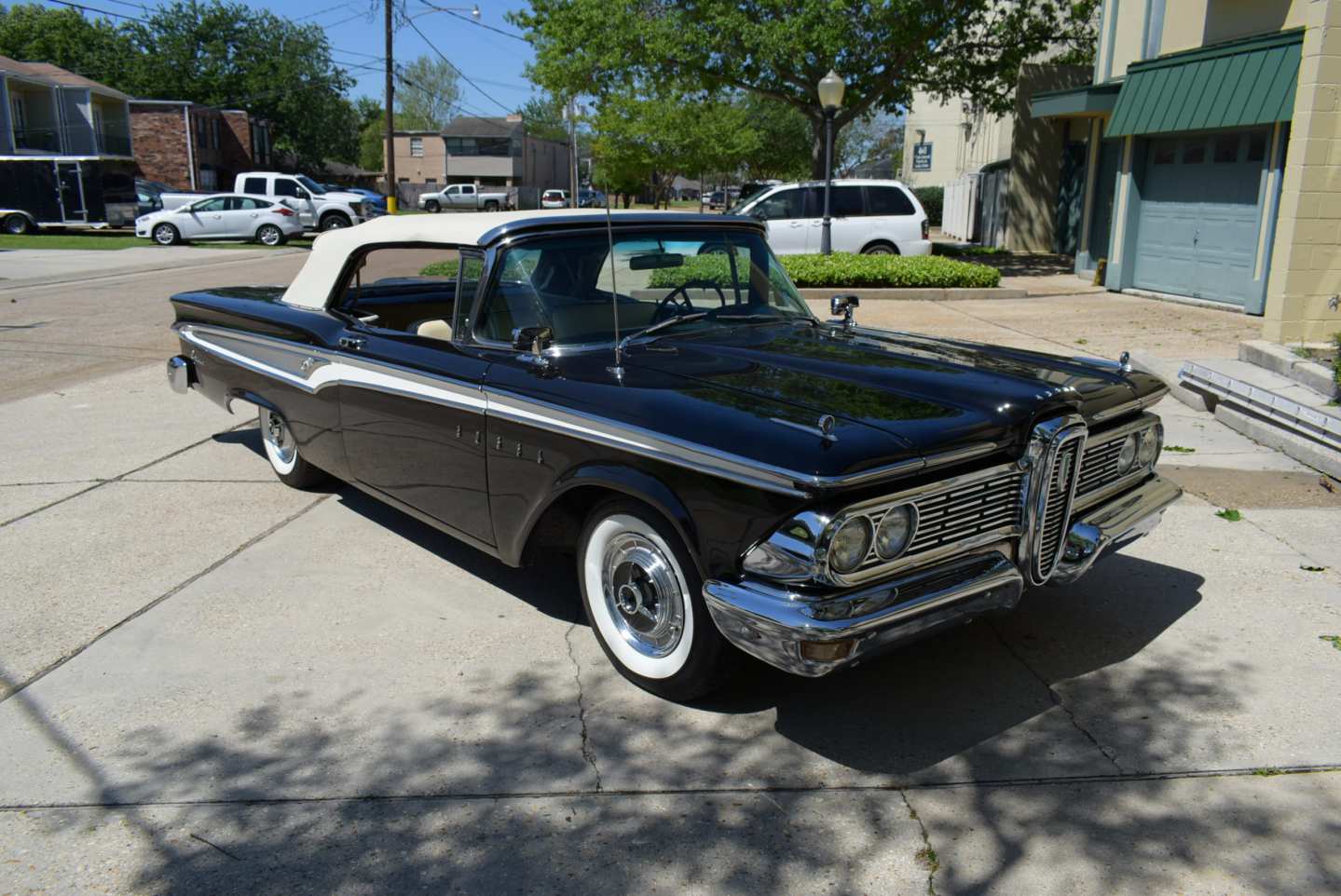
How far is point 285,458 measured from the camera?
623 cm

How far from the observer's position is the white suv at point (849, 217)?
60.6ft

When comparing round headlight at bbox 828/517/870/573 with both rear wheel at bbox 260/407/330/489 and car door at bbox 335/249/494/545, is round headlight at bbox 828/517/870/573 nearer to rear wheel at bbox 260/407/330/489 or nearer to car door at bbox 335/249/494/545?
car door at bbox 335/249/494/545

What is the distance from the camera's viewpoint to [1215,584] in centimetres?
482

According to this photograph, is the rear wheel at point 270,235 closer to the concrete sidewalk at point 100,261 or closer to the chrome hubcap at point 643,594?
the concrete sidewalk at point 100,261

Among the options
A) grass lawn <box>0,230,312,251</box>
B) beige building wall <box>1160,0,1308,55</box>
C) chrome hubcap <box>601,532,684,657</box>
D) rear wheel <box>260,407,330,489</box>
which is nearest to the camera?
chrome hubcap <box>601,532,684,657</box>

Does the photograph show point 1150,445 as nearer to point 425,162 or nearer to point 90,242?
point 90,242

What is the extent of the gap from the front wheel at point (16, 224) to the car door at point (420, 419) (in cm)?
3439

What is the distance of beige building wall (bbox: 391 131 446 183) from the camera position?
9019cm

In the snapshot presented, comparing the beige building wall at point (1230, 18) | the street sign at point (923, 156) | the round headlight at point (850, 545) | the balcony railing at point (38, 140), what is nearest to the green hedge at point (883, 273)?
the beige building wall at point (1230, 18)

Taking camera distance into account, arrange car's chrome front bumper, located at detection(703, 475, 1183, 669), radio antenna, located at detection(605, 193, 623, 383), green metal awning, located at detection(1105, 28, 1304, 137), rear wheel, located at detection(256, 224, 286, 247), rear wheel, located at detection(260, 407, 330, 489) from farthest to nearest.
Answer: rear wheel, located at detection(256, 224, 286, 247) → green metal awning, located at detection(1105, 28, 1304, 137) → rear wheel, located at detection(260, 407, 330, 489) → radio antenna, located at detection(605, 193, 623, 383) → car's chrome front bumper, located at detection(703, 475, 1183, 669)

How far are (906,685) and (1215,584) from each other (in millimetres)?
1859

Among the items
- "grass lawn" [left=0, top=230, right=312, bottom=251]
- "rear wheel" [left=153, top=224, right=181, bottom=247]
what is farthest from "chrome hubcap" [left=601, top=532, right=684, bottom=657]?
"rear wheel" [left=153, top=224, right=181, bottom=247]

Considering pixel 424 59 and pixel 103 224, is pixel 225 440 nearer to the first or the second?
pixel 103 224

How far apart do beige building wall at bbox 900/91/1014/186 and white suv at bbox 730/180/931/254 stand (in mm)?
20656
